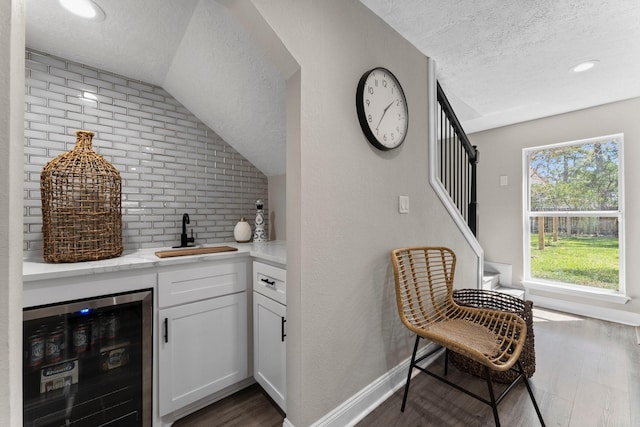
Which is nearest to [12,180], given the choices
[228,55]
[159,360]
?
[159,360]

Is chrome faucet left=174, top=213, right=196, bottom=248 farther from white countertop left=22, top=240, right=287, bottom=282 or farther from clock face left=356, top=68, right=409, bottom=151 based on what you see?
clock face left=356, top=68, right=409, bottom=151

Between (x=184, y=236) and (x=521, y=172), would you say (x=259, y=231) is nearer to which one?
(x=184, y=236)

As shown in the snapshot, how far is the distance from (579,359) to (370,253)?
6.45 feet

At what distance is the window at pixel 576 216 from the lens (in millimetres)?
2857

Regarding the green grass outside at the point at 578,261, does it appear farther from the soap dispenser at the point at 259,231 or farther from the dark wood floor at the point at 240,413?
the dark wood floor at the point at 240,413

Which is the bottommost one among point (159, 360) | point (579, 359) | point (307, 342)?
point (579, 359)

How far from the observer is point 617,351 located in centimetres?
216

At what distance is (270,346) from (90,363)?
0.87 meters

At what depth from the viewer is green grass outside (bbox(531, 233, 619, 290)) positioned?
9.52ft

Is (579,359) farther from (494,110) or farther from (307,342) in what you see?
(494,110)

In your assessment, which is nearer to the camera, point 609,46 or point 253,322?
point 253,322

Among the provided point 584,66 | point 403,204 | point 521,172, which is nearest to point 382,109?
point 403,204

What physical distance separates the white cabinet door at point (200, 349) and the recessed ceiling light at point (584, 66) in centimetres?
307

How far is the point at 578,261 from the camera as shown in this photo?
3.11 meters
